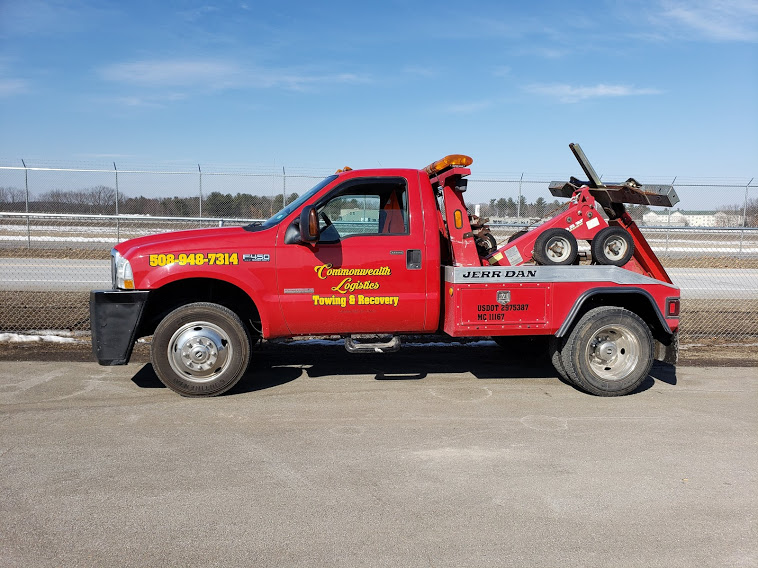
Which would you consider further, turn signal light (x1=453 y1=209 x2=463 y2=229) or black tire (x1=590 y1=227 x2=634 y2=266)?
black tire (x1=590 y1=227 x2=634 y2=266)

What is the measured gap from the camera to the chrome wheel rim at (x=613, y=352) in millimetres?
6562

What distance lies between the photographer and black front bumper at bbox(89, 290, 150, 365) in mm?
6055

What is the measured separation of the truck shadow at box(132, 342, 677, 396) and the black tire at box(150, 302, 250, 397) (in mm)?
325

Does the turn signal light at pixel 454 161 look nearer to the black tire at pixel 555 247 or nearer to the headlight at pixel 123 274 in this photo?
the black tire at pixel 555 247

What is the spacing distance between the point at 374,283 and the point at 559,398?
6.96ft

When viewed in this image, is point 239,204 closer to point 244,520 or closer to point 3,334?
point 3,334

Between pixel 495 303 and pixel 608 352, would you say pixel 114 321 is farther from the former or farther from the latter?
pixel 608 352

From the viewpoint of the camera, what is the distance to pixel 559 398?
6.41 metres

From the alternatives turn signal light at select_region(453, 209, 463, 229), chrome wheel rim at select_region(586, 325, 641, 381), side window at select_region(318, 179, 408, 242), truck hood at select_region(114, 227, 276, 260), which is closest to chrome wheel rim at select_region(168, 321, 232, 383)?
truck hood at select_region(114, 227, 276, 260)

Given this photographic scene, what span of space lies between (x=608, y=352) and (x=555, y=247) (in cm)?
117

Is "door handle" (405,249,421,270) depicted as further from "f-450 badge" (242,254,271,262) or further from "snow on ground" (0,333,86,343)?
"snow on ground" (0,333,86,343)

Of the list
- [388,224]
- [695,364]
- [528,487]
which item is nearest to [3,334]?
[388,224]

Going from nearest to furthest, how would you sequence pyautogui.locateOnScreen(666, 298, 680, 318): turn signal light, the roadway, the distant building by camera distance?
pyautogui.locateOnScreen(666, 298, 680, 318): turn signal light < the roadway < the distant building

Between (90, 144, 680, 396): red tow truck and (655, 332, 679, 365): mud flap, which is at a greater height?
(90, 144, 680, 396): red tow truck
